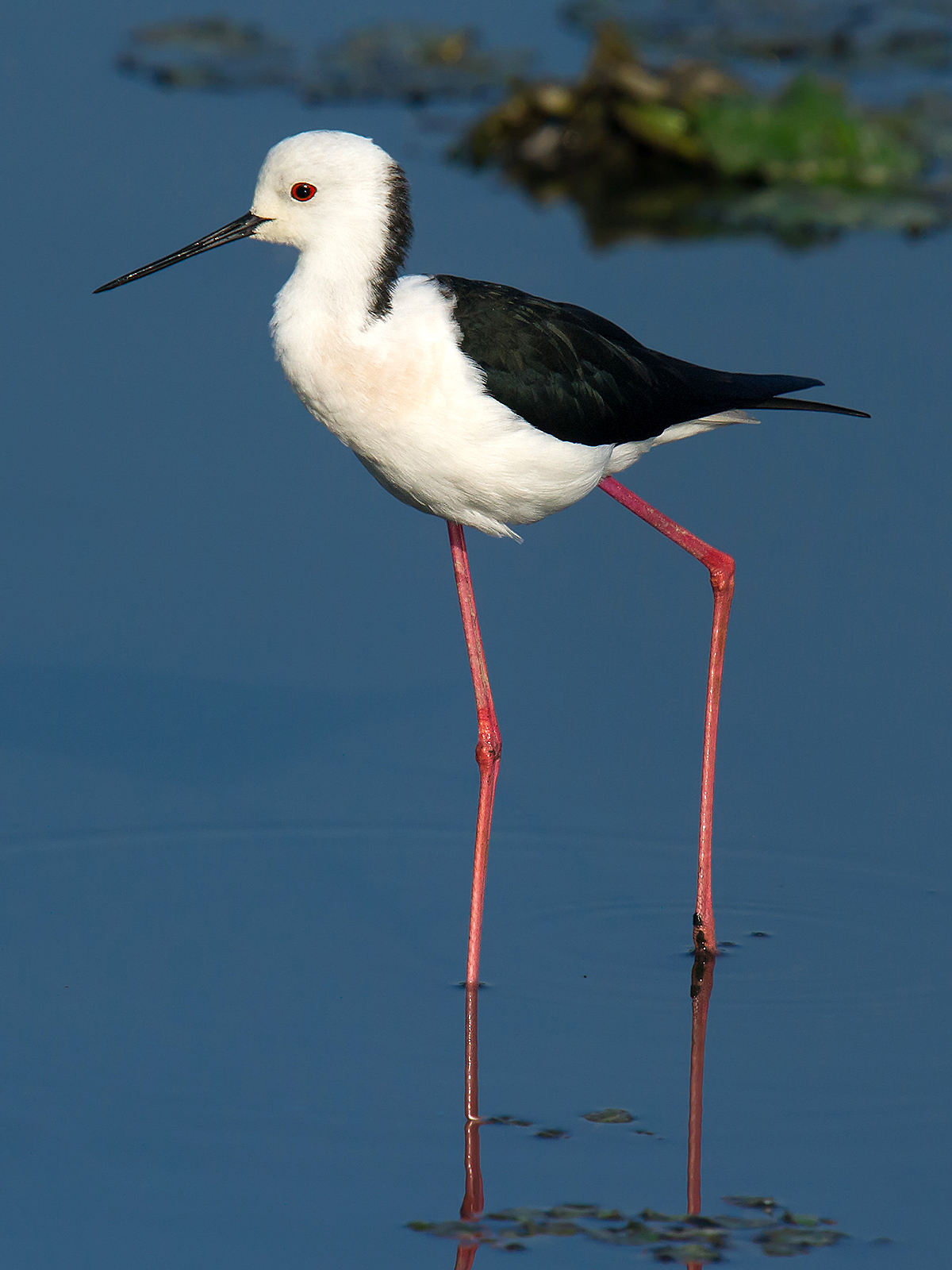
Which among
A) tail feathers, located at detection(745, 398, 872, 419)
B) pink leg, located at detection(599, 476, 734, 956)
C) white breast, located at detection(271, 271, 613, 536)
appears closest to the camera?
white breast, located at detection(271, 271, 613, 536)

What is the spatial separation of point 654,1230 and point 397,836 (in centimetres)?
175

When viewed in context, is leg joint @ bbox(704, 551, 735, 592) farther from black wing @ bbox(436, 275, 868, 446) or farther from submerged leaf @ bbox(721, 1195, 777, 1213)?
submerged leaf @ bbox(721, 1195, 777, 1213)

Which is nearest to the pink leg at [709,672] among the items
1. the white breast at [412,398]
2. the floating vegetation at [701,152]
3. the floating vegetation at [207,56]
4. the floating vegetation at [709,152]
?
the white breast at [412,398]

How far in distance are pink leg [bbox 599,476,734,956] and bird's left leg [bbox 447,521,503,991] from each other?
1.39ft

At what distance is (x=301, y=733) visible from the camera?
5.80 meters

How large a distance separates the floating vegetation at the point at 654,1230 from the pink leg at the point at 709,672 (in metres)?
1.11

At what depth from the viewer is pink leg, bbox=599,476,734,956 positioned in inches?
190

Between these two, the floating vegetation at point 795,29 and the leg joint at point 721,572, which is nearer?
the leg joint at point 721,572

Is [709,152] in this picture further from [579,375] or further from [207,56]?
A: [579,375]

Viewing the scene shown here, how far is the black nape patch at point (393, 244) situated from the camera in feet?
14.8

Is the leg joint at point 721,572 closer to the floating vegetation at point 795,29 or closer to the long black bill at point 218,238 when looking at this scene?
the long black bill at point 218,238

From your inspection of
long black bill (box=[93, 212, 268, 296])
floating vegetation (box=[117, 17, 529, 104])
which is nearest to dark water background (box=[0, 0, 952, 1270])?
long black bill (box=[93, 212, 268, 296])

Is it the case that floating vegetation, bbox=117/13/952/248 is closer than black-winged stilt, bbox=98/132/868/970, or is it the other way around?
black-winged stilt, bbox=98/132/868/970

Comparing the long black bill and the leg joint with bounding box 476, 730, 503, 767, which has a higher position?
the long black bill
